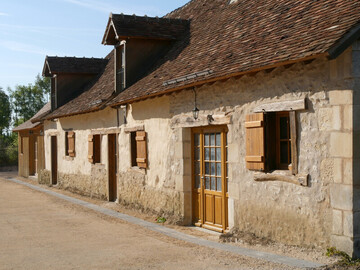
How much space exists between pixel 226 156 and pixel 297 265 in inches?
119

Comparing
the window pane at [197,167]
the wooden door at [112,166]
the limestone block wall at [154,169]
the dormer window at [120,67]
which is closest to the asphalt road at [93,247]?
the limestone block wall at [154,169]

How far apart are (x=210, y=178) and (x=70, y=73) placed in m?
12.3

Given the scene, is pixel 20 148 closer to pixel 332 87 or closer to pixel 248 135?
pixel 248 135

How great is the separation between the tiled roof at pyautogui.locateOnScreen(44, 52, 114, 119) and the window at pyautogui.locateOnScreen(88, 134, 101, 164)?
3.19 feet

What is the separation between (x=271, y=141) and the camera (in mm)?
7586

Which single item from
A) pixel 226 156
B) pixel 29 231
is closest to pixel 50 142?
pixel 29 231

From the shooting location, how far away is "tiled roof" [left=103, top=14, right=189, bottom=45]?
1348 centimetres

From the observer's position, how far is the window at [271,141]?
7.43m

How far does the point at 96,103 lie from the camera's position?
562 inches

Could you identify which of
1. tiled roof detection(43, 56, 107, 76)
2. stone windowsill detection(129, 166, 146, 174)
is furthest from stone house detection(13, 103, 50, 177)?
stone windowsill detection(129, 166, 146, 174)

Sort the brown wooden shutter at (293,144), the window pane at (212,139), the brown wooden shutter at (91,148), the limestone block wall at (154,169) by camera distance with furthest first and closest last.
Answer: the brown wooden shutter at (91,148) → the limestone block wall at (154,169) → the window pane at (212,139) → the brown wooden shutter at (293,144)

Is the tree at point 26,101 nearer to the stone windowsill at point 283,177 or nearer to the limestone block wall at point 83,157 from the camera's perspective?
the limestone block wall at point 83,157

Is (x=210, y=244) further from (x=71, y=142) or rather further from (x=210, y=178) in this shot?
(x=71, y=142)

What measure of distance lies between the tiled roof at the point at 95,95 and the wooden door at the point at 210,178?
4779 millimetres
